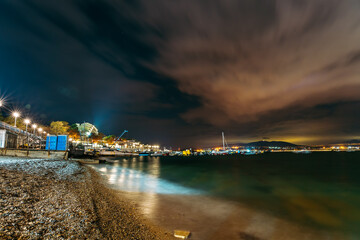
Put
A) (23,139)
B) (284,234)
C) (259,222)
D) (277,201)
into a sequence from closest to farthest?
(284,234) → (259,222) → (277,201) → (23,139)

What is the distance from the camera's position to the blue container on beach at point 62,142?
3475cm

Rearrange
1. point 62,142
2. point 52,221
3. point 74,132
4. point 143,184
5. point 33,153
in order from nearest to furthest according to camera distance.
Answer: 1. point 52,221
2. point 143,184
3. point 33,153
4. point 62,142
5. point 74,132

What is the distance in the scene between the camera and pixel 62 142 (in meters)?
35.0

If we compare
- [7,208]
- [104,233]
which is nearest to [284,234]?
[104,233]

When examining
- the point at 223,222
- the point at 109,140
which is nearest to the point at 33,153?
the point at 223,222

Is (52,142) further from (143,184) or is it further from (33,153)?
(143,184)

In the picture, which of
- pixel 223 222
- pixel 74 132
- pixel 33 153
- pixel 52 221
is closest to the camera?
pixel 52 221

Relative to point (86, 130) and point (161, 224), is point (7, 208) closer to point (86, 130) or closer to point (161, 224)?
point (161, 224)

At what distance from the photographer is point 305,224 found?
11.4 meters

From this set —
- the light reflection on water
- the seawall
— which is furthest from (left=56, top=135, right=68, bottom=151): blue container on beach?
the light reflection on water

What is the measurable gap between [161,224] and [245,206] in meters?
8.17

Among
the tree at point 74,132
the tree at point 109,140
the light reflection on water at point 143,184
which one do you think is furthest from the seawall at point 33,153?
the tree at point 109,140

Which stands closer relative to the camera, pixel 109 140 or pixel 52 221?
pixel 52 221

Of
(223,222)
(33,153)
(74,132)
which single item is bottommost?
(223,222)
